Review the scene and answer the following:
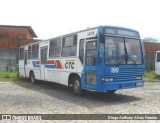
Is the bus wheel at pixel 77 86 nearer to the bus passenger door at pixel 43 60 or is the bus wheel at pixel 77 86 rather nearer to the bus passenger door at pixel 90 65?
the bus passenger door at pixel 90 65

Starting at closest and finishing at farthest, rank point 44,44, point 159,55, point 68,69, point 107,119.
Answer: point 107,119
point 68,69
point 44,44
point 159,55

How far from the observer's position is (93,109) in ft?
31.2

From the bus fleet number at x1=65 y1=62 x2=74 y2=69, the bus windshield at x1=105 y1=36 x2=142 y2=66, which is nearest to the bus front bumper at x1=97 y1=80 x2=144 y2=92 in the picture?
the bus windshield at x1=105 y1=36 x2=142 y2=66

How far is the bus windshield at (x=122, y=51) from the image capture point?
10.9m

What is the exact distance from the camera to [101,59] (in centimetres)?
1066

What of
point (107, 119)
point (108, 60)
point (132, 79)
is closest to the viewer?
point (107, 119)

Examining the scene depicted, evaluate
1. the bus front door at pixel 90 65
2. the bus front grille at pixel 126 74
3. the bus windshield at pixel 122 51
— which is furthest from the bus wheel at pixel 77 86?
the bus windshield at pixel 122 51

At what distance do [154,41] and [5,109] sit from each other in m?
22.7

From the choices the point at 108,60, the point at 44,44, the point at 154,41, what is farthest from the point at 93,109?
the point at 154,41

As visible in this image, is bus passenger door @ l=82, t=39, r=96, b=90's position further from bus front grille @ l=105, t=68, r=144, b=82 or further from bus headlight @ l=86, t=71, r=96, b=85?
bus front grille @ l=105, t=68, r=144, b=82

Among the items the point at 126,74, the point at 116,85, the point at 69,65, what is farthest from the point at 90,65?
the point at 69,65

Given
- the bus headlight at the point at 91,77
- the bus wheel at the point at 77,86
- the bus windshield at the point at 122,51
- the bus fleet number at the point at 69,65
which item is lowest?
the bus wheel at the point at 77,86

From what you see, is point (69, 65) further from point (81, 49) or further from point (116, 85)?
point (116, 85)

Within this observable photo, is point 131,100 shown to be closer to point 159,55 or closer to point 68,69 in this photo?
point 68,69
